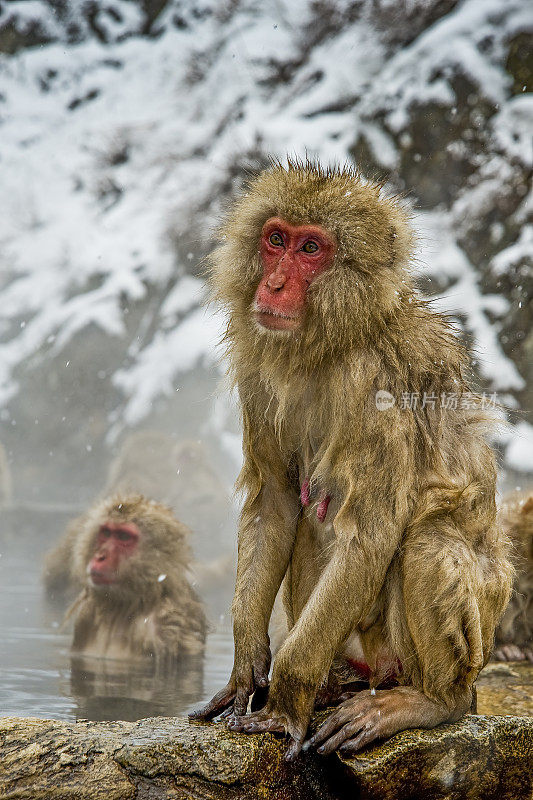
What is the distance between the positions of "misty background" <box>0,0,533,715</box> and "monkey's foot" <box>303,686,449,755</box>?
176 inches

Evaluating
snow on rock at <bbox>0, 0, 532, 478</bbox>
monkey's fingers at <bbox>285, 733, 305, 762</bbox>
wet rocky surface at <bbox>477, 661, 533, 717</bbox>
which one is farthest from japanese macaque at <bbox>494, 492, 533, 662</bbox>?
snow on rock at <bbox>0, 0, 532, 478</bbox>

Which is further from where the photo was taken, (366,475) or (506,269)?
(506,269)

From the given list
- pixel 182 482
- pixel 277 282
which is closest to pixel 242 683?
pixel 277 282

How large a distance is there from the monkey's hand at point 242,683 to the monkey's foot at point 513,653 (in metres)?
2.33

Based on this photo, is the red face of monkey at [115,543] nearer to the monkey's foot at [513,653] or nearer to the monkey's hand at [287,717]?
the monkey's foot at [513,653]

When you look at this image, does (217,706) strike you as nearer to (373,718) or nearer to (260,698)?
(260,698)

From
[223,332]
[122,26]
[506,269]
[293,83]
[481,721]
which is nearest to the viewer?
[481,721]

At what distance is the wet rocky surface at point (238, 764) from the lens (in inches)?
92.7

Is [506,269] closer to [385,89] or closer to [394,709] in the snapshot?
[385,89]

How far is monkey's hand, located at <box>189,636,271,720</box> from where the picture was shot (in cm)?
288

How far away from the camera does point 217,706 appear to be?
2885 millimetres

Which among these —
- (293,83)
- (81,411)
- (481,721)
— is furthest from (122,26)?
(481,721)

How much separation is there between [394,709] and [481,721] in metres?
0.34

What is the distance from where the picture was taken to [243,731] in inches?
105
